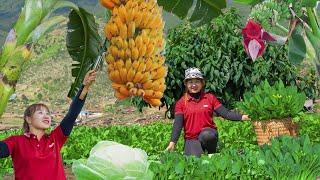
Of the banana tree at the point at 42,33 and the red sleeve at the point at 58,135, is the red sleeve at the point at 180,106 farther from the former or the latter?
the banana tree at the point at 42,33

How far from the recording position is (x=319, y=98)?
1407 inches

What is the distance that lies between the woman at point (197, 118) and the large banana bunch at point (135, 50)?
188 inches

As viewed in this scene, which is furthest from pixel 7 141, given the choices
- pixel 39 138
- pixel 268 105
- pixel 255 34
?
pixel 268 105

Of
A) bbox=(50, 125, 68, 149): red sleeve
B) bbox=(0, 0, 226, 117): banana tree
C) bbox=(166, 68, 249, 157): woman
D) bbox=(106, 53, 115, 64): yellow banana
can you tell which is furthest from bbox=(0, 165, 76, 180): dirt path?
bbox=(106, 53, 115, 64): yellow banana

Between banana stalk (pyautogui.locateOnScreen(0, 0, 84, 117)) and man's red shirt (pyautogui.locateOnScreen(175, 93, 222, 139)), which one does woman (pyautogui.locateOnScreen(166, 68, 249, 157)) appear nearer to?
man's red shirt (pyautogui.locateOnScreen(175, 93, 222, 139))

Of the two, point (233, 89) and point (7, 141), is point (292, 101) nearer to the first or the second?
point (7, 141)

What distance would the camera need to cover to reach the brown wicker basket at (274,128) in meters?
9.67

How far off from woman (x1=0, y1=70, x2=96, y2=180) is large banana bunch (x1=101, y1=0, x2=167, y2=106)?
2.02 meters

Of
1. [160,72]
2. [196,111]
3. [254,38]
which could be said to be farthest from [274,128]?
[160,72]

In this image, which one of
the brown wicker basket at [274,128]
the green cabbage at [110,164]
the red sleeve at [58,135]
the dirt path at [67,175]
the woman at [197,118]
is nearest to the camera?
the red sleeve at [58,135]

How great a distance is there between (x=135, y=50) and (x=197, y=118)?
16.4ft

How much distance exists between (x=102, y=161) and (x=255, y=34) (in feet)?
4.56

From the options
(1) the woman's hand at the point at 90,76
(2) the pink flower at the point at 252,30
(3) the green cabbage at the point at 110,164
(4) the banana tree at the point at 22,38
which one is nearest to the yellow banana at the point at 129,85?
(1) the woman's hand at the point at 90,76

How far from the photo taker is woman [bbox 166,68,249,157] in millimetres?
6773
